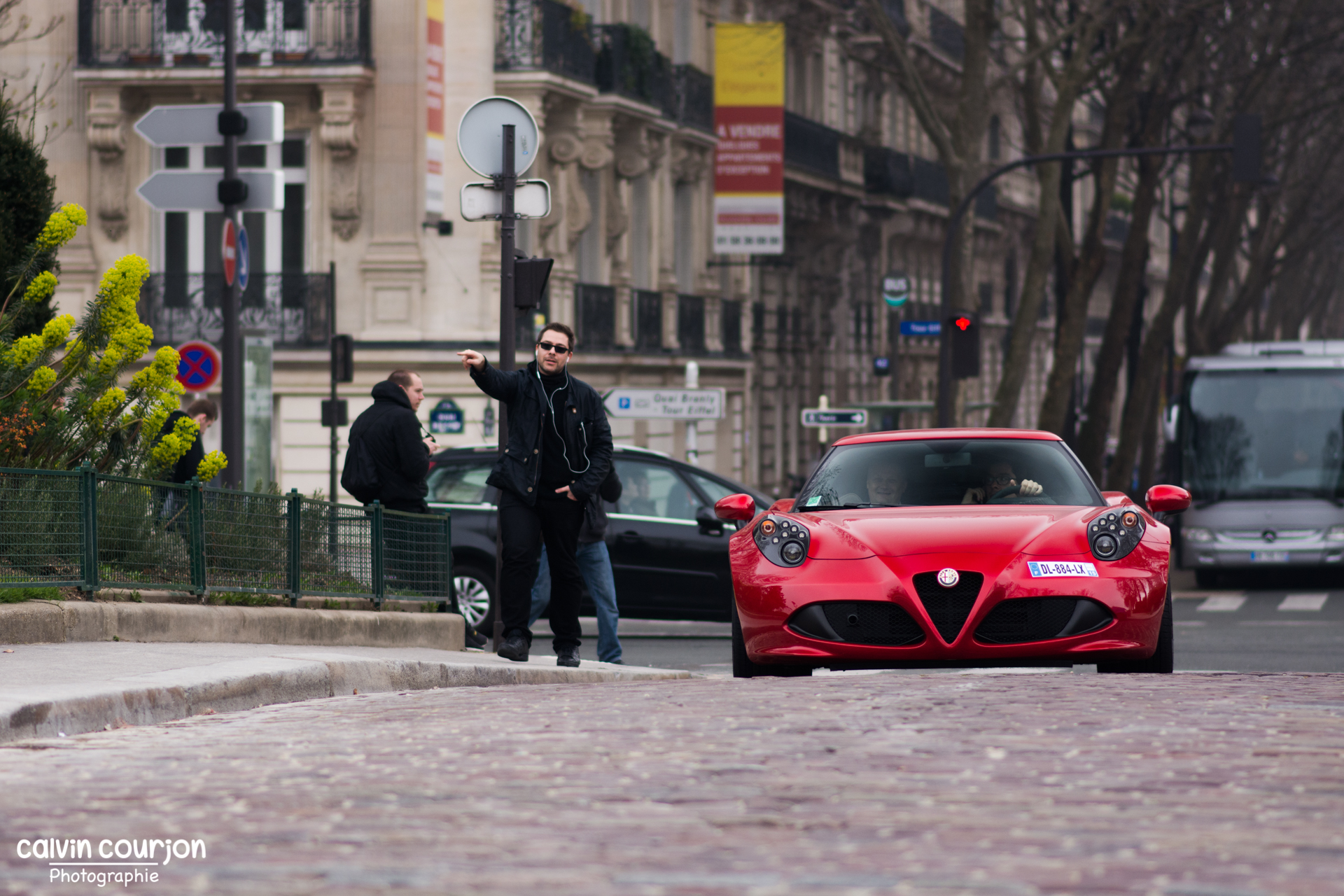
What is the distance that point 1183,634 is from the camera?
1838 centimetres

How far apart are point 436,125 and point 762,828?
89.1 feet

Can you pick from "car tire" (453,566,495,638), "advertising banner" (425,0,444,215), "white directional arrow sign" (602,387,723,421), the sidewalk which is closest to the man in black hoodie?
the sidewalk

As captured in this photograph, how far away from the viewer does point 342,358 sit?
2902 cm

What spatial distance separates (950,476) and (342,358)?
19245 millimetres

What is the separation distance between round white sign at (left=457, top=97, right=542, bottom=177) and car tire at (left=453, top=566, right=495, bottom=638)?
4.92 m

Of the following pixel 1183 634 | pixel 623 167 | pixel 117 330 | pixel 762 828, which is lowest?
pixel 1183 634

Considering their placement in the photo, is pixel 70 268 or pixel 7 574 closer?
pixel 7 574

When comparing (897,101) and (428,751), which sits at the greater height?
(897,101)

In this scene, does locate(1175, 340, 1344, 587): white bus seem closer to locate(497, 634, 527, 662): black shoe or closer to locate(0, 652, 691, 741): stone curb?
locate(0, 652, 691, 741): stone curb

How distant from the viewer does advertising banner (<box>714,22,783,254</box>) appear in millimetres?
38938

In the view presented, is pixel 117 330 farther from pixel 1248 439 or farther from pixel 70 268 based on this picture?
pixel 70 268

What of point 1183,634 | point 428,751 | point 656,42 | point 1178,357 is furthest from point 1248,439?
point 1178,357

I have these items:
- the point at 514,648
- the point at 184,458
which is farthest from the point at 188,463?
the point at 514,648

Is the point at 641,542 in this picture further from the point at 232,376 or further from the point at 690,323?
the point at 690,323
